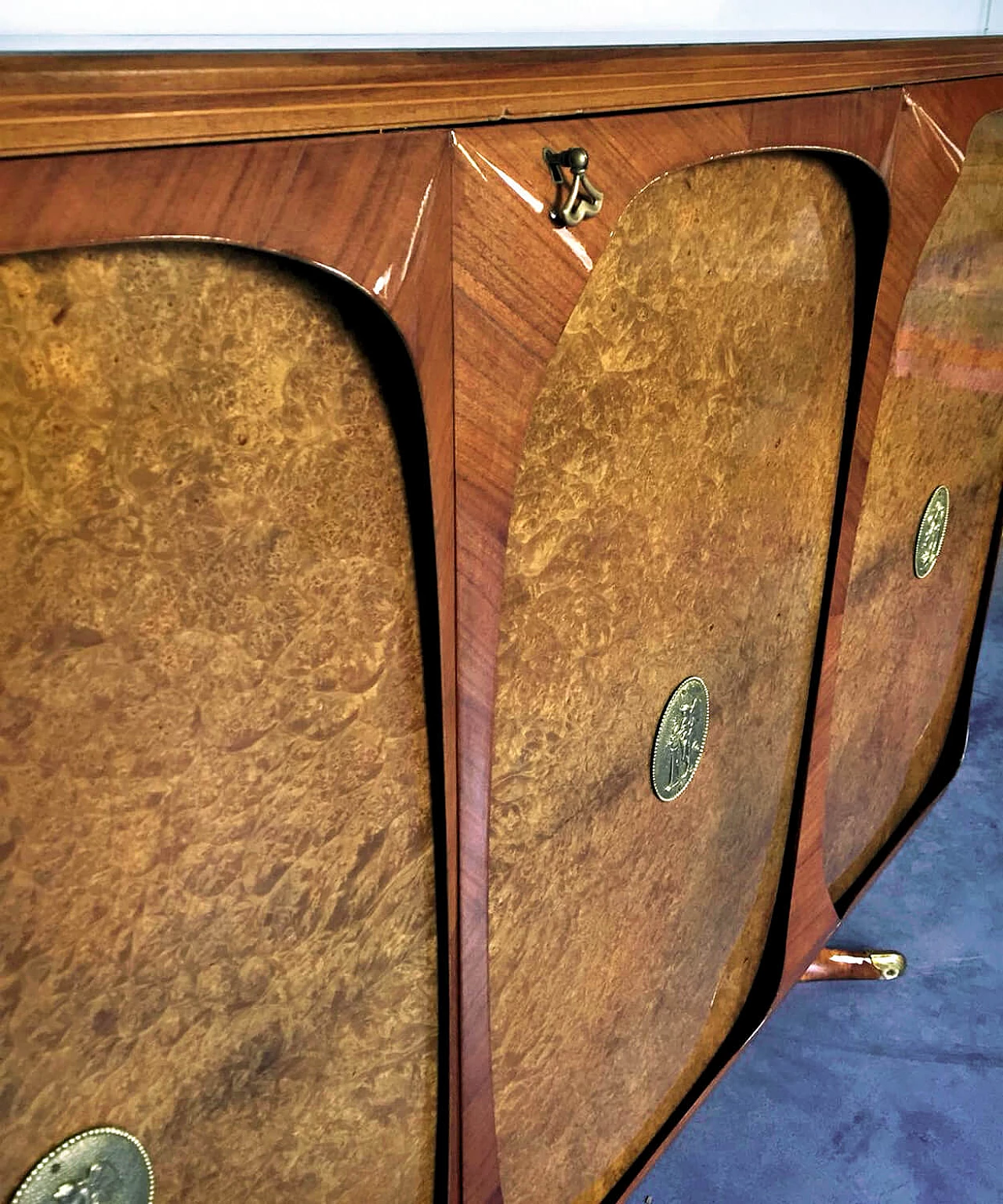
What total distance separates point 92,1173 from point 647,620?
1.92 ft

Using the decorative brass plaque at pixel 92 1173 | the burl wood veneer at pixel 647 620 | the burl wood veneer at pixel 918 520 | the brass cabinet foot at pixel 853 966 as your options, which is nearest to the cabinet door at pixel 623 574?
the burl wood veneer at pixel 647 620

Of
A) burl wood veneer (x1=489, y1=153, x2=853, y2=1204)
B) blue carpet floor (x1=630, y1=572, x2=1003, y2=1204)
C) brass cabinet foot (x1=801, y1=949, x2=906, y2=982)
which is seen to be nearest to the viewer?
burl wood veneer (x1=489, y1=153, x2=853, y2=1204)

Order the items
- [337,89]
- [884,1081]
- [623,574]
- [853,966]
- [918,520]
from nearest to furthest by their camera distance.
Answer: [337,89], [623,574], [918,520], [884,1081], [853,966]

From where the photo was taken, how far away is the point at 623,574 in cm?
93

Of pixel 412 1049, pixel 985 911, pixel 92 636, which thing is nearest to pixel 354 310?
pixel 92 636

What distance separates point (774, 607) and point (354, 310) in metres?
0.73

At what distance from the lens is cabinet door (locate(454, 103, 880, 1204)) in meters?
0.73

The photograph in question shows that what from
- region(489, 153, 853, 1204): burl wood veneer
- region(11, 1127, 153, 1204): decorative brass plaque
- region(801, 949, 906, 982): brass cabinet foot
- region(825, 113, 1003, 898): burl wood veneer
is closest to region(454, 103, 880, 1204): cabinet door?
region(489, 153, 853, 1204): burl wood veneer

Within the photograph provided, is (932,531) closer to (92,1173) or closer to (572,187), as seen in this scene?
(572,187)

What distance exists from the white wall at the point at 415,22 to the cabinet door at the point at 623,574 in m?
0.09

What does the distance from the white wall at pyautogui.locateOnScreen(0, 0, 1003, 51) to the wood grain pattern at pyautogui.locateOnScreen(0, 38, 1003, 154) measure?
44mm

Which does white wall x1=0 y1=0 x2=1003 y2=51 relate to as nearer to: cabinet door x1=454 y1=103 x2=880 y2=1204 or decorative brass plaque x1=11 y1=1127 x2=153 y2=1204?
cabinet door x1=454 y1=103 x2=880 y2=1204

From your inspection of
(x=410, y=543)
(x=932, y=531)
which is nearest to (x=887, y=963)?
Answer: (x=932, y=531)

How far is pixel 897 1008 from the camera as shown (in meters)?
1.79
